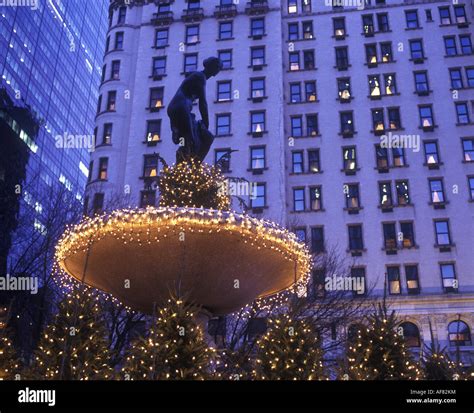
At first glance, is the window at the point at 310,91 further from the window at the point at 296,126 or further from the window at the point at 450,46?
the window at the point at 450,46

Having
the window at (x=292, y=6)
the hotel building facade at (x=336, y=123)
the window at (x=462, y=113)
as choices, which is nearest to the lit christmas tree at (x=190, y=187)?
the hotel building facade at (x=336, y=123)

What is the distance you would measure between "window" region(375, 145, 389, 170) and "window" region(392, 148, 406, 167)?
0.59 meters

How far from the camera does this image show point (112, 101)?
150 feet

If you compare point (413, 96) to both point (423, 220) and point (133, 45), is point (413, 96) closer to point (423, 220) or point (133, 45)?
point (423, 220)

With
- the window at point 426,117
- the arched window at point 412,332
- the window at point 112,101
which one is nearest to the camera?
the arched window at point 412,332

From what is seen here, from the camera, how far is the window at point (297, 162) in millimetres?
41000

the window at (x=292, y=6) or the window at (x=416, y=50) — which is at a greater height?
the window at (x=292, y=6)

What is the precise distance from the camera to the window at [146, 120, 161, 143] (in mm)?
43091

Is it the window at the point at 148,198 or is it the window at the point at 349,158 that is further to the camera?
the window at the point at 349,158

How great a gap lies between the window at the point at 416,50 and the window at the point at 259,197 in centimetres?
1698

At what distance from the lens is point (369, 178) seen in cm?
3941

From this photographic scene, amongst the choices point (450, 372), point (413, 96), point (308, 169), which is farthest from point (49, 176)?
point (450, 372)

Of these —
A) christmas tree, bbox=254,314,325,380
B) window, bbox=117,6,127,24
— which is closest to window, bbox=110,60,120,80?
window, bbox=117,6,127,24

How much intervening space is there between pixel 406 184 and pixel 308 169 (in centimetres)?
739
